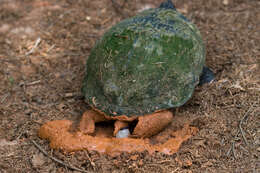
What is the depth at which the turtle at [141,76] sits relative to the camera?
137 inches

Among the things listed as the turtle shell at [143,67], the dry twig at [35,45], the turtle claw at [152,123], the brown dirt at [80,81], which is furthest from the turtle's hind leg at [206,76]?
the dry twig at [35,45]

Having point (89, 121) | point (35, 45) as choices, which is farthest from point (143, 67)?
point (35, 45)

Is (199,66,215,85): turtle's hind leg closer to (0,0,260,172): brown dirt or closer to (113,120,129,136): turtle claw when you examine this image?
(0,0,260,172): brown dirt

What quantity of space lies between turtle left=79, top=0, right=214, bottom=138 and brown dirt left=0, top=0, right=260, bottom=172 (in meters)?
0.36

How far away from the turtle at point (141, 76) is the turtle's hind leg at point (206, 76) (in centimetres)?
38

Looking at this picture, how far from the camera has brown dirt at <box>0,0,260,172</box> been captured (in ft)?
10.7

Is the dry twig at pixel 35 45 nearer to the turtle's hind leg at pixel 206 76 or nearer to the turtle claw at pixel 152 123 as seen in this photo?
the turtle claw at pixel 152 123

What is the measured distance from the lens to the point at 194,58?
3879 mm

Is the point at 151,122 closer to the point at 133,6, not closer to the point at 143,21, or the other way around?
Answer: the point at 143,21

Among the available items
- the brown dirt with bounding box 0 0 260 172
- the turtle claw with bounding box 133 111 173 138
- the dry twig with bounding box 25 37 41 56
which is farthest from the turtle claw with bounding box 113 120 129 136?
the dry twig with bounding box 25 37 41 56

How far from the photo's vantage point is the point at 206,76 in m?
4.24

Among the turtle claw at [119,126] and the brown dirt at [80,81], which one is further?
the turtle claw at [119,126]

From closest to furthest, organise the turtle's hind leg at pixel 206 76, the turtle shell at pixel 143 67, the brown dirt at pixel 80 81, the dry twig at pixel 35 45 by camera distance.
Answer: the brown dirt at pixel 80 81 < the turtle shell at pixel 143 67 < the turtle's hind leg at pixel 206 76 < the dry twig at pixel 35 45

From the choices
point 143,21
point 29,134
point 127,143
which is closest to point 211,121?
point 127,143
